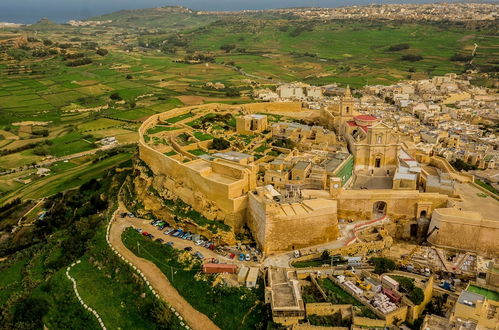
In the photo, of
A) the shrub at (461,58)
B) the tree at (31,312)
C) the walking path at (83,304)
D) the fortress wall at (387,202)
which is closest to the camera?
the walking path at (83,304)

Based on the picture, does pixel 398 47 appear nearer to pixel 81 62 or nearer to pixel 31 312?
pixel 81 62

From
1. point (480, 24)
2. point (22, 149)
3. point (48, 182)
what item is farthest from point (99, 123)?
point (480, 24)

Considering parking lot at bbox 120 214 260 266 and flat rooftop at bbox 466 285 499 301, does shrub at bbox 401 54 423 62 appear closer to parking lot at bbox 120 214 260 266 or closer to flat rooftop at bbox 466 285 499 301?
parking lot at bbox 120 214 260 266

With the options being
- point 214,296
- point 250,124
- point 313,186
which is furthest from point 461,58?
point 214,296

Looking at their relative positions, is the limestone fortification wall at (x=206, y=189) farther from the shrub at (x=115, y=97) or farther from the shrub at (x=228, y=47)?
the shrub at (x=228, y=47)

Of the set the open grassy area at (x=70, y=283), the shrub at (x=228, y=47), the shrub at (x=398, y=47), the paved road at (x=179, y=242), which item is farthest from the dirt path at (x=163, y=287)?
the shrub at (x=228, y=47)

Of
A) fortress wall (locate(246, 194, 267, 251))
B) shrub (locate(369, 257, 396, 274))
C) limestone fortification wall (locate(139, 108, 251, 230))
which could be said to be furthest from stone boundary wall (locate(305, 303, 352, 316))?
limestone fortification wall (locate(139, 108, 251, 230))

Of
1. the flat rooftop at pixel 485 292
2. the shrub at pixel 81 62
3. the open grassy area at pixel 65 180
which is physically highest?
the shrub at pixel 81 62
